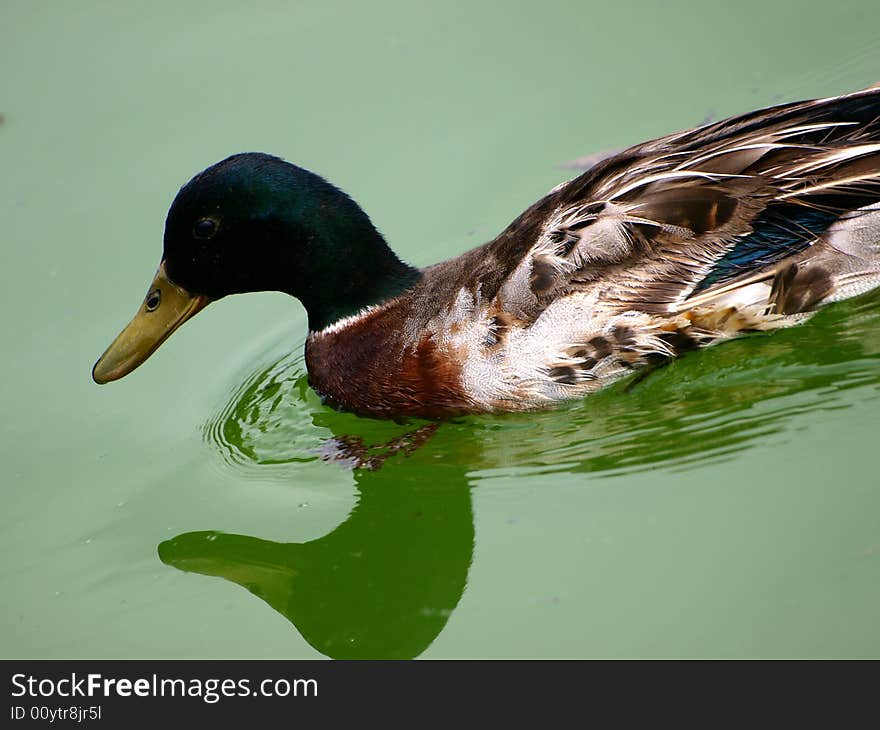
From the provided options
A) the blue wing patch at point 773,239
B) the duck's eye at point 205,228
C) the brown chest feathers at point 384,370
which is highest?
the duck's eye at point 205,228

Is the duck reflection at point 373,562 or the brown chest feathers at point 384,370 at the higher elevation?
the brown chest feathers at point 384,370

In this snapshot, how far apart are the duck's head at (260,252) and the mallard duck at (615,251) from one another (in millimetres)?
10

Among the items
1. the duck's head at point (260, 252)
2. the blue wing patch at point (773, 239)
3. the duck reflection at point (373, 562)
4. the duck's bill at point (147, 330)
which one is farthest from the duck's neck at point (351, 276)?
the blue wing patch at point (773, 239)

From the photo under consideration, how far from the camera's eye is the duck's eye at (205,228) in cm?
593

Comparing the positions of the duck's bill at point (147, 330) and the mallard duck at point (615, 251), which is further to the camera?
the duck's bill at point (147, 330)

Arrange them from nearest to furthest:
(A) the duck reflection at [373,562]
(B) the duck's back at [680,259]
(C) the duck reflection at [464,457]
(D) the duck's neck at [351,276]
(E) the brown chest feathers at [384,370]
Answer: (A) the duck reflection at [373,562], (C) the duck reflection at [464,457], (B) the duck's back at [680,259], (E) the brown chest feathers at [384,370], (D) the duck's neck at [351,276]

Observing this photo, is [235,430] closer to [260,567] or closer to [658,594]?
[260,567]

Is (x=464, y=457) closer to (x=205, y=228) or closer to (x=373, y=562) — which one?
(x=373, y=562)

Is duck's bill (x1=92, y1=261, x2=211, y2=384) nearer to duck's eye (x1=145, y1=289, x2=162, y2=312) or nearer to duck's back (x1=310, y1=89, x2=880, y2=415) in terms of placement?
duck's eye (x1=145, y1=289, x2=162, y2=312)

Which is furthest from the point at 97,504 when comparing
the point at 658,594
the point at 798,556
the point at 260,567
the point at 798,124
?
the point at 798,124

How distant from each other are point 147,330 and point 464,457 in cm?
168

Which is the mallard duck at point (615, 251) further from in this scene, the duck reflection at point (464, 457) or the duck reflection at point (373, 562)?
the duck reflection at point (373, 562)

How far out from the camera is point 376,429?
6.14 metres

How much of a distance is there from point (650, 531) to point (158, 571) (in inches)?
81.8
